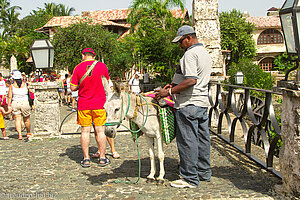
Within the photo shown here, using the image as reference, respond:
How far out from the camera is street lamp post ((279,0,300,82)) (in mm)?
3363

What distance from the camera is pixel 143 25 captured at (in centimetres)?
2469

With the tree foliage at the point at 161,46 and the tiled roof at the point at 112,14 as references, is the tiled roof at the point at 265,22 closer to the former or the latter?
the tiled roof at the point at 112,14

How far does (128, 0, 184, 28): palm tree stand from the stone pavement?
20273mm

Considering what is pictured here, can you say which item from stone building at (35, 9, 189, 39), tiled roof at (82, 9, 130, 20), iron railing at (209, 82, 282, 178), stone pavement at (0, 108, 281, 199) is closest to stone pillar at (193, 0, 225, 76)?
iron railing at (209, 82, 282, 178)

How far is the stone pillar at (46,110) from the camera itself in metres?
8.13

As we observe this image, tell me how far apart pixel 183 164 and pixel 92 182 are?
55.9 inches

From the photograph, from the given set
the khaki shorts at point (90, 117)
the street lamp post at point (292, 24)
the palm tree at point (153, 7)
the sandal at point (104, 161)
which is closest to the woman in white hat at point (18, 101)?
the khaki shorts at point (90, 117)

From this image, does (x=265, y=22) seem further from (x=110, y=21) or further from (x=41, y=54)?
(x=41, y=54)

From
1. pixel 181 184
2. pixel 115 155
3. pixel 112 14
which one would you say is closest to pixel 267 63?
pixel 112 14

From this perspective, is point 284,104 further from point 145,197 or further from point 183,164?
point 145,197

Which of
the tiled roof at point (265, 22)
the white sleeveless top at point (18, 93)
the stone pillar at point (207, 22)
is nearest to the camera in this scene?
the stone pillar at point (207, 22)

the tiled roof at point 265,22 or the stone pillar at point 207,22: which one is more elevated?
the tiled roof at point 265,22

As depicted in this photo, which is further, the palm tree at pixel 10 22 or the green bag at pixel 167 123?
the palm tree at pixel 10 22

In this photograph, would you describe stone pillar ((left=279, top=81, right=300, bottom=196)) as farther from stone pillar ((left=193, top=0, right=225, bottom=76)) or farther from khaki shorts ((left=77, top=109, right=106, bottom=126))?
stone pillar ((left=193, top=0, right=225, bottom=76))
